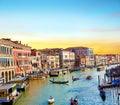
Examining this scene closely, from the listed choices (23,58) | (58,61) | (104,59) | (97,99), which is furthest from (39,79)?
(104,59)

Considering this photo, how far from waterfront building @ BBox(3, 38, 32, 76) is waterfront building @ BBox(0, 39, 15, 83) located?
6329 millimetres

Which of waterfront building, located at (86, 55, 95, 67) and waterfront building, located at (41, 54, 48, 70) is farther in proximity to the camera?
waterfront building, located at (86, 55, 95, 67)

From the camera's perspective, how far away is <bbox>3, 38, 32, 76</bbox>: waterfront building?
47341mm

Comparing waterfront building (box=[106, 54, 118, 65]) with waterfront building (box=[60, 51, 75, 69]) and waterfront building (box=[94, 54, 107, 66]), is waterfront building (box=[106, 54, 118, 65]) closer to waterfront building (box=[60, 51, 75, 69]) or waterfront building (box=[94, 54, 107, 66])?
waterfront building (box=[94, 54, 107, 66])

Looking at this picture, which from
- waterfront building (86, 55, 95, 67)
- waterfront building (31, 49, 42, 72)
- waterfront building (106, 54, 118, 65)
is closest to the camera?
waterfront building (31, 49, 42, 72)

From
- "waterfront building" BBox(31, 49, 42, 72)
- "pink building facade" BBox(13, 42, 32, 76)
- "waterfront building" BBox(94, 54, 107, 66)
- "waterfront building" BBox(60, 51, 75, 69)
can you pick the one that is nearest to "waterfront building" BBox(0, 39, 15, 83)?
"pink building facade" BBox(13, 42, 32, 76)

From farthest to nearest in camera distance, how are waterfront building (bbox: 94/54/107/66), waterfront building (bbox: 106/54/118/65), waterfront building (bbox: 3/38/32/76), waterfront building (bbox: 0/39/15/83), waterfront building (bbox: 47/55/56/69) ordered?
waterfront building (bbox: 106/54/118/65) < waterfront building (bbox: 94/54/107/66) < waterfront building (bbox: 47/55/56/69) < waterfront building (bbox: 3/38/32/76) < waterfront building (bbox: 0/39/15/83)

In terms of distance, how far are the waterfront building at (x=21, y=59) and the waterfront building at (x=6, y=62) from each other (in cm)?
633

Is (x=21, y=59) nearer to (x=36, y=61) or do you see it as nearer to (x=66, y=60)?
(x=36, y=61)

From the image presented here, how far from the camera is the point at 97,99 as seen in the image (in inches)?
1070

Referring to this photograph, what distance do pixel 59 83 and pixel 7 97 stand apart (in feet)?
61.8

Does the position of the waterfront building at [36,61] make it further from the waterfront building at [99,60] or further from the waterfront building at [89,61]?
the waterfront building at [99,60]

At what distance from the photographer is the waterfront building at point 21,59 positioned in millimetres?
47341

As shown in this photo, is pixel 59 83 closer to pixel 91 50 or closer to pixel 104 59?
pixel 104 59
